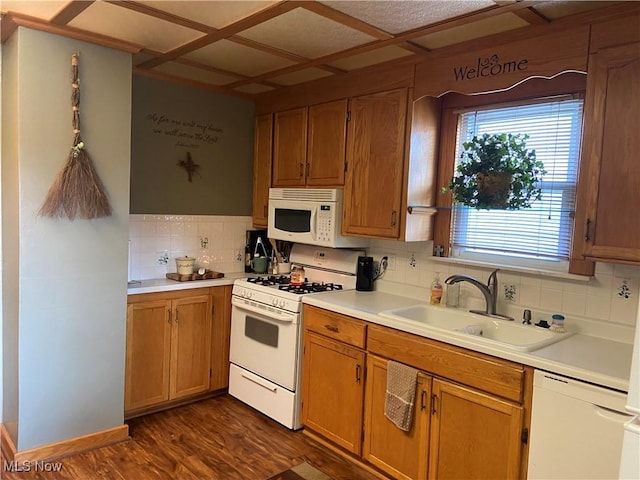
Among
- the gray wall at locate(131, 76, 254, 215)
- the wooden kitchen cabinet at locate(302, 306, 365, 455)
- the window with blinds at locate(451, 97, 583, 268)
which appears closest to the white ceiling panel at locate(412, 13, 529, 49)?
the window with blinds at locate(451, 97, 583, 268)

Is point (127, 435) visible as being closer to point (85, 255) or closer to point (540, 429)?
point (85, 255)

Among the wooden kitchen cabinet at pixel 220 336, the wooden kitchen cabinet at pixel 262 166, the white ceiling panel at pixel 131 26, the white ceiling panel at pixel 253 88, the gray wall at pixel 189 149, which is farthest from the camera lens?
the wooden kitchen cabinet at pixel 262 166

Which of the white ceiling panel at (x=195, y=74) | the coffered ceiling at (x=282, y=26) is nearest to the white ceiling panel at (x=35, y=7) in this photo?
the coffered ceiling at (x=282, y=26)

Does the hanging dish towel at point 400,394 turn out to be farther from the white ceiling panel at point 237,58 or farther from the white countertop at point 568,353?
the white ceiling panel at point 237,58

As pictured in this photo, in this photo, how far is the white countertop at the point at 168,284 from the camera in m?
3.20

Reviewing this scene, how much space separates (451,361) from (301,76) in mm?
2181

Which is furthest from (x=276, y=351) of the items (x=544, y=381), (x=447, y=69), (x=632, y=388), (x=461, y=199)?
(x=632, y=388)

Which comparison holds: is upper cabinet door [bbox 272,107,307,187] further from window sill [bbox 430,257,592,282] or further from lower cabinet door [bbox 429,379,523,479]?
lower cabinet door [bbox 429,379,523,479]

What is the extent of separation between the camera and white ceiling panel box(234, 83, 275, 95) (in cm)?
373

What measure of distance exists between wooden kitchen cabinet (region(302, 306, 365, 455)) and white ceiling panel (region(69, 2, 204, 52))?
1.77 metres

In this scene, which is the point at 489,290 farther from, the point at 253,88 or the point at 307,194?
the point at 253,88

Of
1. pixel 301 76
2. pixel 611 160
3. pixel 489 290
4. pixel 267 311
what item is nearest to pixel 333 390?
pixel 267 311

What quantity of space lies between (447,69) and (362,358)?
168 centimetres

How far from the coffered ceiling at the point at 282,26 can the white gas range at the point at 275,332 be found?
1444 mm
